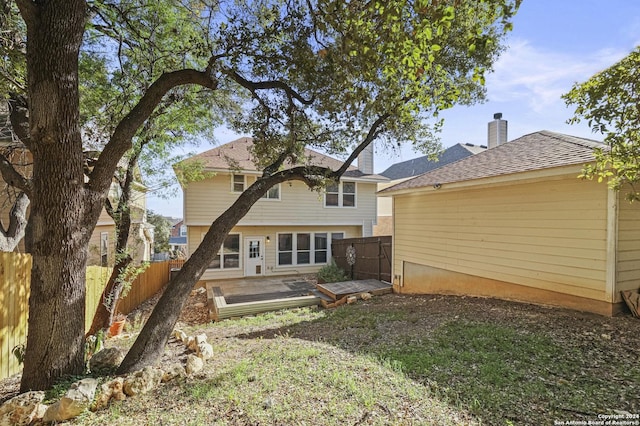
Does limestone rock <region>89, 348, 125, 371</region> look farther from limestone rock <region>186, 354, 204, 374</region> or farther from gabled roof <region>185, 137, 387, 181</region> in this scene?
gabled roof <region>185, 137, 387, 181</region>

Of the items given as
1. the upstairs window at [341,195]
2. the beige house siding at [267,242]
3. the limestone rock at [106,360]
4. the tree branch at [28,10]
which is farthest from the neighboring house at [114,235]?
the upstairs window at [341,195]

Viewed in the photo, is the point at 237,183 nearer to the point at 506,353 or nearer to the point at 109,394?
the point at 109,394

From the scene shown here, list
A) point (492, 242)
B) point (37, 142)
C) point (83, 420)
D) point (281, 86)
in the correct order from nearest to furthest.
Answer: point (83, 420) < point (37, 142) < point (281, 86) < point (492, 242)

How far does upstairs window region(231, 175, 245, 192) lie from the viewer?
44.3 feet

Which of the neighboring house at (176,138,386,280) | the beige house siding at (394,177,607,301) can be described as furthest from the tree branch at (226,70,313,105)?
the neighboring house at (176,138,386,280)

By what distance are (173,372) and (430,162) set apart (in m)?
21.9

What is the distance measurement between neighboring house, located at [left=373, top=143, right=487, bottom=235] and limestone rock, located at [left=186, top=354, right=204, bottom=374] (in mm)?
14732

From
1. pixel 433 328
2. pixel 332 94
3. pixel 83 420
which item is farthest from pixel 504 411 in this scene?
pixel 332 94

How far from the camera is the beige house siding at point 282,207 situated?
1297 cm

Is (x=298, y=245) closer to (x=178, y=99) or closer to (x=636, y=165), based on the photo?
(x=178, y=99)

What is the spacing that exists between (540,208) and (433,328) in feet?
11.6

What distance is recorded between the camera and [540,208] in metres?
6.36

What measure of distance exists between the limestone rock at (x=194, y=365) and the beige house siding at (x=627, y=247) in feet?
22.9

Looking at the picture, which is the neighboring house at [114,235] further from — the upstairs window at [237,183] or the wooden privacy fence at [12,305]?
the upstairs window at [237,183]
